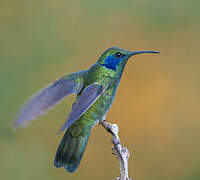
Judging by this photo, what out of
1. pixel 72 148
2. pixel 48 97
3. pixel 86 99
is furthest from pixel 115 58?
pixel 72 148

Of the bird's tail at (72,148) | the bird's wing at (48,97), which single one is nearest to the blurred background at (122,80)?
the bird's wing at (48,97)

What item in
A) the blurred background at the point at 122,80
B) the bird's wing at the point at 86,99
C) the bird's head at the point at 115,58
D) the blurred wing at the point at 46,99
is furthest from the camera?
the blurred background at the point at 122,80

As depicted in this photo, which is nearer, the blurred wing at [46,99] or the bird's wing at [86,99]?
the bird's wing at [86,99]

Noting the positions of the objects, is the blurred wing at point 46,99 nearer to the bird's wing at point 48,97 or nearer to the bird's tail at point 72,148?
the bird's wing at point 48,97

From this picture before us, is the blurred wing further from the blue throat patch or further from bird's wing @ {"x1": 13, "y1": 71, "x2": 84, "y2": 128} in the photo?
the blue throat patch

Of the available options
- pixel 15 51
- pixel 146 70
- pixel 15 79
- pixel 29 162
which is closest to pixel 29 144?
pixel 29 162

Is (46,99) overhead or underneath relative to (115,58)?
underneath

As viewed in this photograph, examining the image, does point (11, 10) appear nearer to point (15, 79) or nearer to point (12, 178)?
point (15, 79)

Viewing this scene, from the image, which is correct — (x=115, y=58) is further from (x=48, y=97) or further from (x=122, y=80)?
(x=122, y=80)
